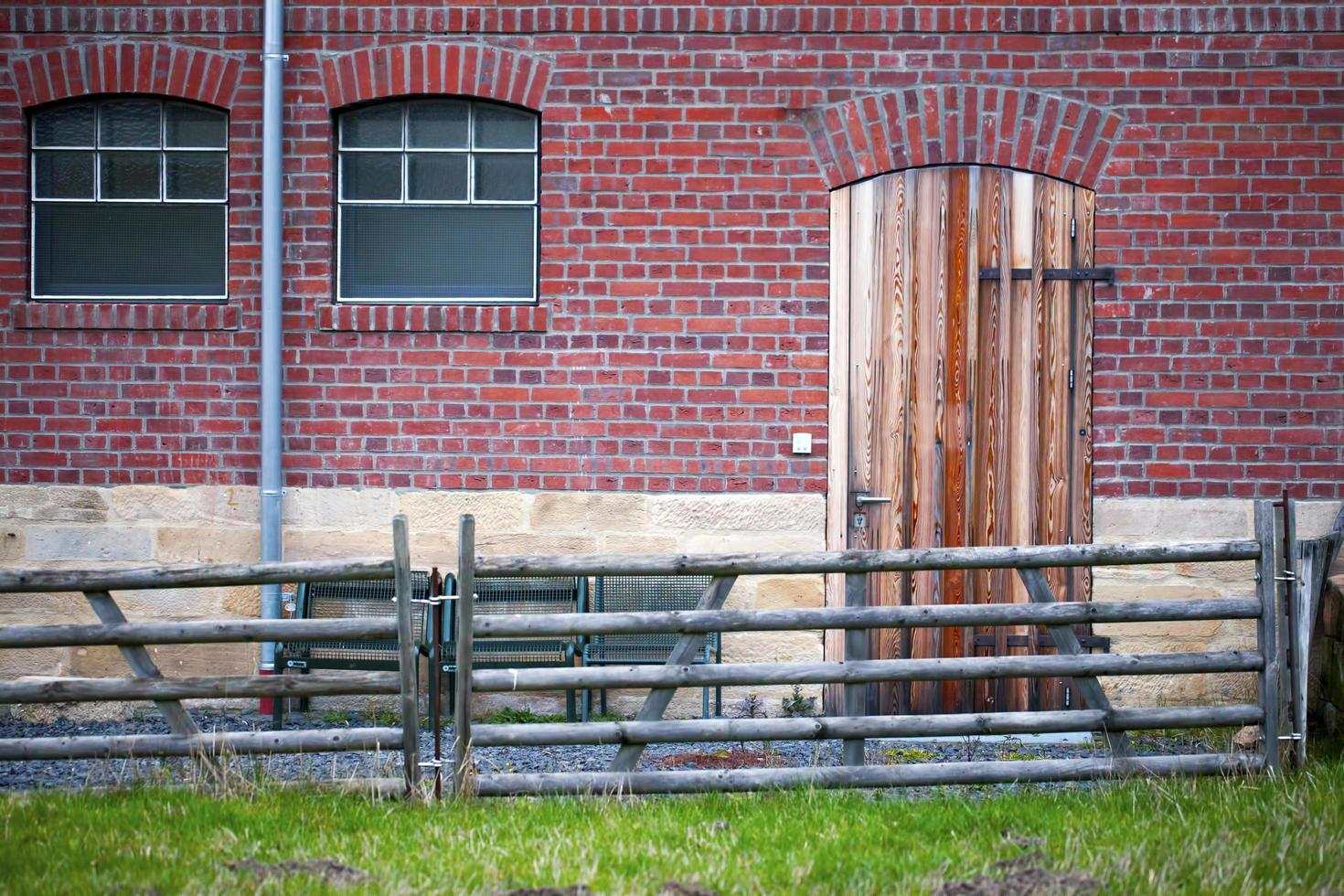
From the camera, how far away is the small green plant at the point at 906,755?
6193 millimetres

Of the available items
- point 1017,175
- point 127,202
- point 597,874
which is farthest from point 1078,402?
point 127,202

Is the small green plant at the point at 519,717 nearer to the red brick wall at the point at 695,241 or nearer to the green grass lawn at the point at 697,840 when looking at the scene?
the red brick wall at the point at 695,241

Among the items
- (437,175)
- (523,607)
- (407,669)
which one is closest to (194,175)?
(437,175)

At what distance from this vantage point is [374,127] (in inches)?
283

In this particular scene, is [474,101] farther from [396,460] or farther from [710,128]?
[396,460]

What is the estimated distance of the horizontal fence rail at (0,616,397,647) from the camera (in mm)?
4992

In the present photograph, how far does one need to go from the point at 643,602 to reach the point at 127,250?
11.9 ft

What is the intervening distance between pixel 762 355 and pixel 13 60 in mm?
4553

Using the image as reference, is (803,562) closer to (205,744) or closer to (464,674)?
(464,674)

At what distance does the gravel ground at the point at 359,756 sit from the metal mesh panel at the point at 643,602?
0.56 meters

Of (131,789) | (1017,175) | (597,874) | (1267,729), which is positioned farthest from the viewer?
(1017,175)

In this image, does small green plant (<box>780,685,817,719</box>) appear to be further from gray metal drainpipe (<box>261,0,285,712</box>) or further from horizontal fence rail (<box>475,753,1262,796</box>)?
Result: gray metal drainpipe (<box>261,0,285,712</box>)

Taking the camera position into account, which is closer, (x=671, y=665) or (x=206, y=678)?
(x=206, y=678)

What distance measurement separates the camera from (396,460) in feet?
23.2
